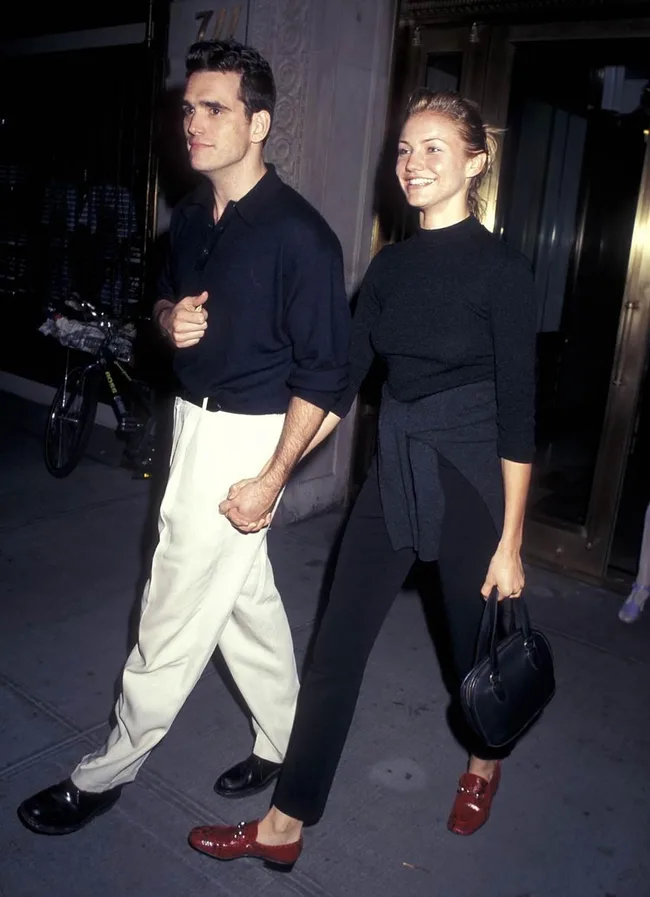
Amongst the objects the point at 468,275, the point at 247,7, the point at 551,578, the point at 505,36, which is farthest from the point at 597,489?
the point at 247,7

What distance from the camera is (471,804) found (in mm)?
2682

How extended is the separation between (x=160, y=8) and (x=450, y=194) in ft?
16.4

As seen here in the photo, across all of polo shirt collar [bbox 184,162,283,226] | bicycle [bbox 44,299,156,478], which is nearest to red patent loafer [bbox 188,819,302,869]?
polo shirt collar [bbox 184,162,283,226]

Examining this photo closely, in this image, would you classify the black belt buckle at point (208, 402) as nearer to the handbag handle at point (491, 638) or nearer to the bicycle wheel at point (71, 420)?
the handbag handle at point (491, 638)

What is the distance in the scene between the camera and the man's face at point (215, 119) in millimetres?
2117

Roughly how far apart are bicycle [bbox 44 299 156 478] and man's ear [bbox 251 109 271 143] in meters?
4.06

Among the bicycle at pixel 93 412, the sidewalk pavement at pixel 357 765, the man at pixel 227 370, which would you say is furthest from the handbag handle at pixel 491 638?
the bicycle at pixel 93 412

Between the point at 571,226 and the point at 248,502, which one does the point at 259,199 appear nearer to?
the point at 248,502

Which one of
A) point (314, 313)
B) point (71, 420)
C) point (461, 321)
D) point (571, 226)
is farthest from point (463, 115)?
point (571, 226)

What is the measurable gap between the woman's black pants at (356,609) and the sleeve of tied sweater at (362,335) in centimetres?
33

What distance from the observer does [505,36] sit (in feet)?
15.2

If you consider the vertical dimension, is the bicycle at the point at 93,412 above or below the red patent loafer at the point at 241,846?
above

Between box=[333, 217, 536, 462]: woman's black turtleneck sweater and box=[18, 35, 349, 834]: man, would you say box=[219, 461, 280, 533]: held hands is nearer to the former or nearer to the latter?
box=[18, 35, 349, 834]: man

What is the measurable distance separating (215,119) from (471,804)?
2.22 metres
